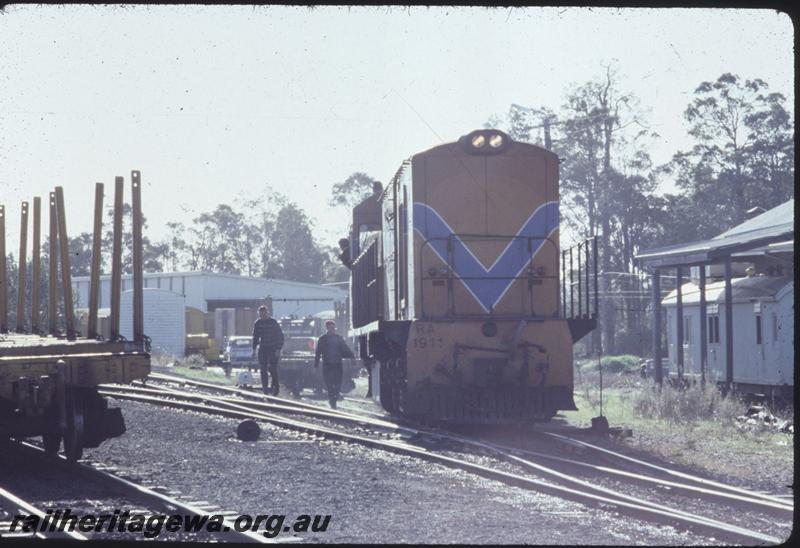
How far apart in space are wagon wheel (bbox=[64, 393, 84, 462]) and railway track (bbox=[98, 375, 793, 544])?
10.2ft

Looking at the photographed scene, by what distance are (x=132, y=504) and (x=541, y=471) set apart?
3.54 m

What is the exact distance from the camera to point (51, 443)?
10.8 metres

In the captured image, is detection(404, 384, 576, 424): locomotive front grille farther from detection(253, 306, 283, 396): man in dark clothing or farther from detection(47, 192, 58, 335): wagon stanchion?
detection(253, 306, 283, 396): man in dark clothing

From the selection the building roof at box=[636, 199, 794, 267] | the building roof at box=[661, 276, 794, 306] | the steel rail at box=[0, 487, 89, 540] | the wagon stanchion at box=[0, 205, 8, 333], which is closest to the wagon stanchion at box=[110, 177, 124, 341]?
the steel rail at box=[0, 487, 89, 540]

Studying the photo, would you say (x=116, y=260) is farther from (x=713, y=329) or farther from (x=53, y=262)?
(x=713, y=329)

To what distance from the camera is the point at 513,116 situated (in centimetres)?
4172

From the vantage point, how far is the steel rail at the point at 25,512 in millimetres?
6648

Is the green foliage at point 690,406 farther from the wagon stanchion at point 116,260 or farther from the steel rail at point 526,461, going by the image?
the wagon stanchion at point 116,260

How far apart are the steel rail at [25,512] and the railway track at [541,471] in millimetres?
3604

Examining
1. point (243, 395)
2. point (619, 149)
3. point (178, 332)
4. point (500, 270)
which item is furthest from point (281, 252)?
point (500, 270)

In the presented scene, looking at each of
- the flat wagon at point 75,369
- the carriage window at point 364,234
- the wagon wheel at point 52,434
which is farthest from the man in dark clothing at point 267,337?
the wagon wheel at point 52,434

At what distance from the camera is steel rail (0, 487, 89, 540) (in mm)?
6648

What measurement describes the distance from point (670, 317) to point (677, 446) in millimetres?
16284

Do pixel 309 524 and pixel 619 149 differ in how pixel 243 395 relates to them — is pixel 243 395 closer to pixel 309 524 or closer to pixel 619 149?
pixel 309 524
